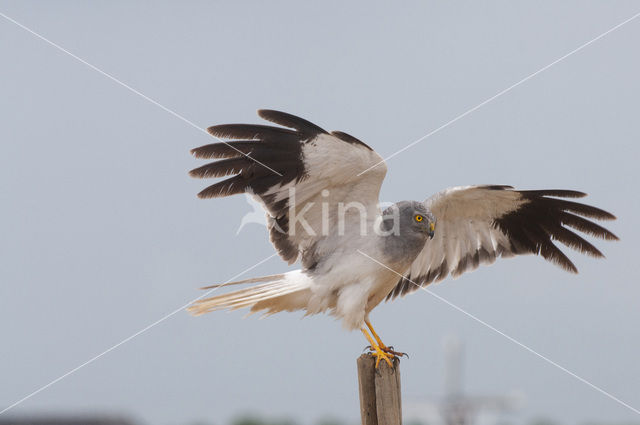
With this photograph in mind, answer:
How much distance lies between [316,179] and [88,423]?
4594cm

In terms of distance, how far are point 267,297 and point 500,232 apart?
329cm

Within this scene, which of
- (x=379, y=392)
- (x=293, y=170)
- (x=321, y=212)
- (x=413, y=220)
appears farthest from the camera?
(x=321, y=212)

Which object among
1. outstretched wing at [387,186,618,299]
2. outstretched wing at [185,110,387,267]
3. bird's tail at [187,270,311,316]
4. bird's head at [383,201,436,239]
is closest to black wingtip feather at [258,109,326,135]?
outstretched wing at [185,110,387,267]

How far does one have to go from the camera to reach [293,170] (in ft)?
23.9

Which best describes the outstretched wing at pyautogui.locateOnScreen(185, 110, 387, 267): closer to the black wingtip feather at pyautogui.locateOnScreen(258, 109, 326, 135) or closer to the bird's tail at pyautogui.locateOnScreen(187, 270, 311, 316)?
the black wingtip feather at pyautogui.locateOnScreen(258, 109, 326, 135)

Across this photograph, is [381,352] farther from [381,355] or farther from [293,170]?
[293,170]

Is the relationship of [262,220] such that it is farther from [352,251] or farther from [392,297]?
[392,297]

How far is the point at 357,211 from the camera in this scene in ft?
25.0

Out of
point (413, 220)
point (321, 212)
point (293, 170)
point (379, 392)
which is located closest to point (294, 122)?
point (293, 170)

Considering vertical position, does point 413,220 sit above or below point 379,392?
above

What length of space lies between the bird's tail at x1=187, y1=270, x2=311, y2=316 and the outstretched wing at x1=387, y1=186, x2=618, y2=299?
178 cm

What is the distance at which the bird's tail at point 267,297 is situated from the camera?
742cm

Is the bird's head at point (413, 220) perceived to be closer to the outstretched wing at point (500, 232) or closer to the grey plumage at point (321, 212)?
the grey plumage at point (321, 212)

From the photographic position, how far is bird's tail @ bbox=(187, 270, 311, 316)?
742 cm
